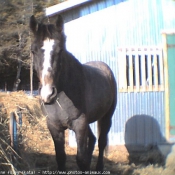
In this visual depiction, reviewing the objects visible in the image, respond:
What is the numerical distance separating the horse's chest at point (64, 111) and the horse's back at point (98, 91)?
1.06ft

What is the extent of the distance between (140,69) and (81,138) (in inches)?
133

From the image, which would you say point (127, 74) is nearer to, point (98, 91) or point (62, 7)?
point (62, 7)

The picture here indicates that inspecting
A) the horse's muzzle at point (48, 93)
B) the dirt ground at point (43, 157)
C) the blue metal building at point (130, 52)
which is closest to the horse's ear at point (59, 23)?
the horse's muzzle at point (48, 93)

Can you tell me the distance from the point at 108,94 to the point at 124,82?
1730mm

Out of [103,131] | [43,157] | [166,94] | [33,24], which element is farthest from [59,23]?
[166,94]

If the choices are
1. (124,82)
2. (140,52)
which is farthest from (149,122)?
(140,52)

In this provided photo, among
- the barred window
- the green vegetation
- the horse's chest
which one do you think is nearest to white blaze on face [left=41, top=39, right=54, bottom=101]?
the horse's chest

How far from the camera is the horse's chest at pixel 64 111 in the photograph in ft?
13.8

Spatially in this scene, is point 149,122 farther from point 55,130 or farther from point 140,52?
point 55,130

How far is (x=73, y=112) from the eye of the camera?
13.8 feet

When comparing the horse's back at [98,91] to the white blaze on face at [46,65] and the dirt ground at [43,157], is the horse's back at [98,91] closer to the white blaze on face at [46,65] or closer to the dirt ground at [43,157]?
the dirt ground at [43,157]

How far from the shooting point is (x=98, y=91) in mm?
4984

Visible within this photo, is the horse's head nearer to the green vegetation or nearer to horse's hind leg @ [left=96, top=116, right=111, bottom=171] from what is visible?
horse's hind leg @ [left=96, top=116, right=111, bottom=171]

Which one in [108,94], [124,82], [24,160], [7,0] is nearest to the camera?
[24,160]
